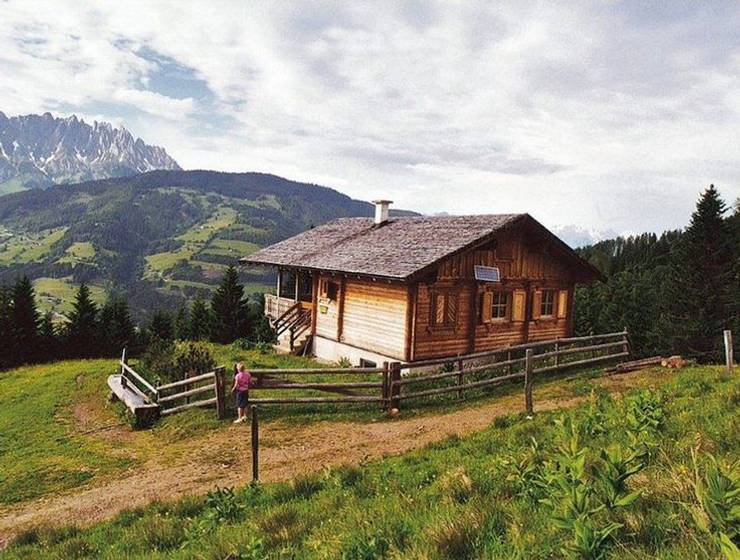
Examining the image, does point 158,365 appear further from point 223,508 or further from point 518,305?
point 518,305

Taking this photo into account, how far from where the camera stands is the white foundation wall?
78.4 feet

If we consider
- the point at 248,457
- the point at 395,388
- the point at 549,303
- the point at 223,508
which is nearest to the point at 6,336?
the point at 248,457

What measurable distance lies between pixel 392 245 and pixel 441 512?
21.1m

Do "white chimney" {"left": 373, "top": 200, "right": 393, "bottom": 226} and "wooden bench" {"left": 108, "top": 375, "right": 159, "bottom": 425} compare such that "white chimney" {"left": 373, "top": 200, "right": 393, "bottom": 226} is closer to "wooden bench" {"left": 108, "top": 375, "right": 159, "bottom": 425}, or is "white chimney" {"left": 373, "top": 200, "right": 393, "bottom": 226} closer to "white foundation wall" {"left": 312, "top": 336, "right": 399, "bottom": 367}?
"white foundation wall" {"left": 312, "top": 336, "right": 399, "bottom": 367}

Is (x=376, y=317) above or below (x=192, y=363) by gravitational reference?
above

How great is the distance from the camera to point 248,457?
44.9 feet

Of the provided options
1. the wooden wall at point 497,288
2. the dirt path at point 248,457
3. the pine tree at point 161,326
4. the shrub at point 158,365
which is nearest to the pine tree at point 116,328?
the pine tree at point 161,326

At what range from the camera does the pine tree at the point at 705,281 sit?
44.8 m

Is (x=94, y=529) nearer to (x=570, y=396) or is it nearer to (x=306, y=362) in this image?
(x=570, y=396)

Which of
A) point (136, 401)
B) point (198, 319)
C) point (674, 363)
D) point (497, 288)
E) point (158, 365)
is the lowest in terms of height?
point (198, 319)

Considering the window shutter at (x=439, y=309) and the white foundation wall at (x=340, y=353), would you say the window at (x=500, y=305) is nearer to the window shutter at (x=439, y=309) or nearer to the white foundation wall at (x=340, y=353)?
the window shutter at (x=439, y=309)

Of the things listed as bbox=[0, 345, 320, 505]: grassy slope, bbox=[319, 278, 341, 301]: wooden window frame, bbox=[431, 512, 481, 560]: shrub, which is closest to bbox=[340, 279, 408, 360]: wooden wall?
bbox=[319, 278, 341, 301]: wooden window frame

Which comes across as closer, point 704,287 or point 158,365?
point 158,365

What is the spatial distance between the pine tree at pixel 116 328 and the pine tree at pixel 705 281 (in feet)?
163
